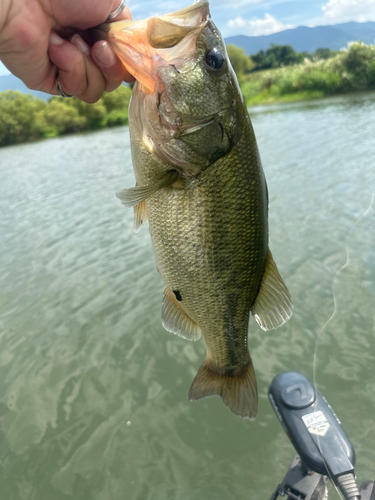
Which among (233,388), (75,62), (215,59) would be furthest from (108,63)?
(233,388)

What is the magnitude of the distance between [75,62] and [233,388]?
6.21 ft

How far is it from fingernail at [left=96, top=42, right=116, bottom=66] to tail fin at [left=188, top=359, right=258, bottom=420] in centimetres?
167

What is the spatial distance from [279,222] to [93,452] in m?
5.76

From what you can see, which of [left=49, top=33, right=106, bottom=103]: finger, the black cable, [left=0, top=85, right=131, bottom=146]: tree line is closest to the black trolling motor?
the black cable

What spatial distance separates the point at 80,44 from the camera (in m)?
1.78

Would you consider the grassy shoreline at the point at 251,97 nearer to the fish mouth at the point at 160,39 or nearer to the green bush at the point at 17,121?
the green bush at the point at 17,121

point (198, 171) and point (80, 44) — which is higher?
point (80, 44)

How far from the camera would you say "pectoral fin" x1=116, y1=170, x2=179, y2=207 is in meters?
1.62

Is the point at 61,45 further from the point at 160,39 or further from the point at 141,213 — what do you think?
the point at 141,213

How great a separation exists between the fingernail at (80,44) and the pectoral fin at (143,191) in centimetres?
71

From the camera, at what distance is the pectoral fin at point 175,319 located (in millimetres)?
2076

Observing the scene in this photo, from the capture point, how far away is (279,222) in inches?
320

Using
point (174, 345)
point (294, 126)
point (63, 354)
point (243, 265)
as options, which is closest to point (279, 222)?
point (174, 345)

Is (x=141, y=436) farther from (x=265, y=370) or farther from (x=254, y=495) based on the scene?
(x=265, y=370)
